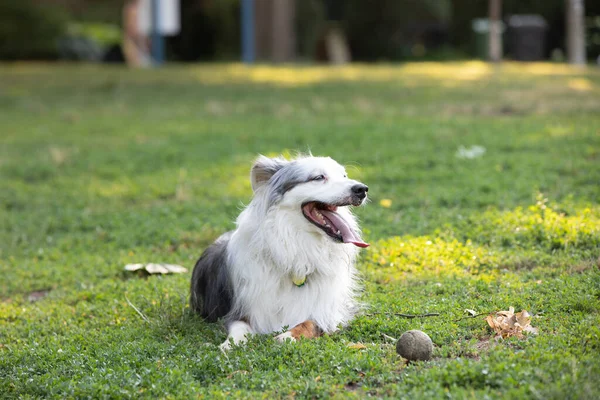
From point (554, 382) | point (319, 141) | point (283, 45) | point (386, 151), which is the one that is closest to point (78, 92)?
point (319, 141)

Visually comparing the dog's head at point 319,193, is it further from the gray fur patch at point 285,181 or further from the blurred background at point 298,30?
the blurred background at point 298,30

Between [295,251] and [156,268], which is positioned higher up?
[295,251]

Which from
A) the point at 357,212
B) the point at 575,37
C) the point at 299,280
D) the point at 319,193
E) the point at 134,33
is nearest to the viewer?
the point at 319,193

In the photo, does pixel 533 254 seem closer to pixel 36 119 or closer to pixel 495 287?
pixel 495 287

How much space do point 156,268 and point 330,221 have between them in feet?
7.30

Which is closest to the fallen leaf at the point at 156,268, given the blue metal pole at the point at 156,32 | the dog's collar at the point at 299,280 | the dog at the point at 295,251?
the dog at the point at 295,251

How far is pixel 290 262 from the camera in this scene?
5109 mm

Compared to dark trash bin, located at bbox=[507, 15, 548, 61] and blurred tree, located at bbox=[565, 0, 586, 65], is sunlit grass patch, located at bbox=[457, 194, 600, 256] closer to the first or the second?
blurred tree, located at bbox=[565, 0, 586, 65]

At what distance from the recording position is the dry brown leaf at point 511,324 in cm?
471

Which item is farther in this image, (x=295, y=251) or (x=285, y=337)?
(x=295, y=251)

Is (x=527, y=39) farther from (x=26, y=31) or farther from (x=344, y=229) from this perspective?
(x=344, y=229)

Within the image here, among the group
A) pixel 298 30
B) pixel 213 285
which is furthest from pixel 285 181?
pixel 298 30

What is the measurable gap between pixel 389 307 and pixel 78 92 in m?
14.5

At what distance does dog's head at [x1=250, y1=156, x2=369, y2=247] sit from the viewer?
16.5 feet
